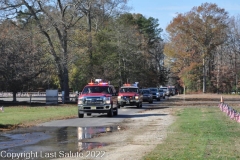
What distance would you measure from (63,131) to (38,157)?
6966 mm

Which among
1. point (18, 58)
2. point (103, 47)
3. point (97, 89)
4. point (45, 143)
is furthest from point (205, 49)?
point (45, 143)

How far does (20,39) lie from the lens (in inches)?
1766

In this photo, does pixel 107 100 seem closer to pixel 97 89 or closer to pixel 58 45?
pixel 97 89

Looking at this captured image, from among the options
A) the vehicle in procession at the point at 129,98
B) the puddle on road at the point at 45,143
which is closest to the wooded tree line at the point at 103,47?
the vehicle in procession at the point at 129,98

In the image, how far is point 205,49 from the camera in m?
81.8

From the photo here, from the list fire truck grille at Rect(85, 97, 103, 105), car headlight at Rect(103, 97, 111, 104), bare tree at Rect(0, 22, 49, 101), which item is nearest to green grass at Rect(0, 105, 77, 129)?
fire truck grille at Rect(85, 97, 103, 105)

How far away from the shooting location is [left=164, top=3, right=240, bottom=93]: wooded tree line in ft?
265

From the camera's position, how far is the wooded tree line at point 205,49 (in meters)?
80.8

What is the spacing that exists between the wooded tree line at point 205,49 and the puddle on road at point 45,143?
214ft

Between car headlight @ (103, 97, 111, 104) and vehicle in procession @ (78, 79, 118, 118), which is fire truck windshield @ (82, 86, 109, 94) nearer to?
vehicle in procession @ (78, 79, 118, 118)

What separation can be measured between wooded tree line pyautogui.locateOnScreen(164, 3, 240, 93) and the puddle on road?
6532cm

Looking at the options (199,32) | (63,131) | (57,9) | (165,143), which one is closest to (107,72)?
(57,9)

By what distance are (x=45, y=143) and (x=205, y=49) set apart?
70.1 metres

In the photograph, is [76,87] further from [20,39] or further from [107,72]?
[20,39]
